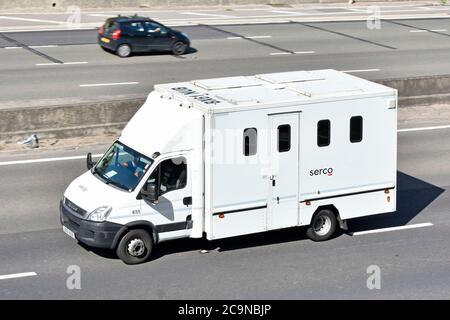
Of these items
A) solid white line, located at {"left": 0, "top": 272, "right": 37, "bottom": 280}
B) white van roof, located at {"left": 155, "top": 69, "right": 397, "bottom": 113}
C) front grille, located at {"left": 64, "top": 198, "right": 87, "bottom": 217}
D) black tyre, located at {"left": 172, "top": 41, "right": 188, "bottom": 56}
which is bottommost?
solid white line, located at {"left": 0, "top": 272, "right": 37, "bottom": 280}

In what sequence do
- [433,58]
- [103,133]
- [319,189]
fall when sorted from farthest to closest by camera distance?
[433,58], [103,133], [319,189]

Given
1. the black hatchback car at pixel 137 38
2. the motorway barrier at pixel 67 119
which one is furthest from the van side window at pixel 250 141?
the black hatchback car at pixel 137 38

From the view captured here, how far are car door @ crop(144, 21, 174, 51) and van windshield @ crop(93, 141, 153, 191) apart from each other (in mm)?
18071

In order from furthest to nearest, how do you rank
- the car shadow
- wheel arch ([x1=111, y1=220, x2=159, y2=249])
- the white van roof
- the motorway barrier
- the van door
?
the car shadow, the motorway barrier, the van door, the white van roof, wheel arch ([x1=111, y1=220, x2=159, y2=249])

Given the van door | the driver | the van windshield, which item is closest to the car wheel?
the van windshield

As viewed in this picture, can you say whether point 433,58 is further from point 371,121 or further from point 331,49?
point 371,121

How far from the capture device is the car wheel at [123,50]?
35656 mm

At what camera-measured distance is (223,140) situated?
687 inches

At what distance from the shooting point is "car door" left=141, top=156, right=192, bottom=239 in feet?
57.7

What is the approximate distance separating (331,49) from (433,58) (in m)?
3.81

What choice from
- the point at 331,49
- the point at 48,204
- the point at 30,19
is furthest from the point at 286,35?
the point at 48,204

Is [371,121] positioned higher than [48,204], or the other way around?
[371,121]

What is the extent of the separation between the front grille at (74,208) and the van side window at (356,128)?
202 inches

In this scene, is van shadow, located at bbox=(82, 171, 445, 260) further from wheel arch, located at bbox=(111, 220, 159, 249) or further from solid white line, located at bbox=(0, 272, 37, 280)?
solid white line, located at bbox=(0, 272, 37, 280)
